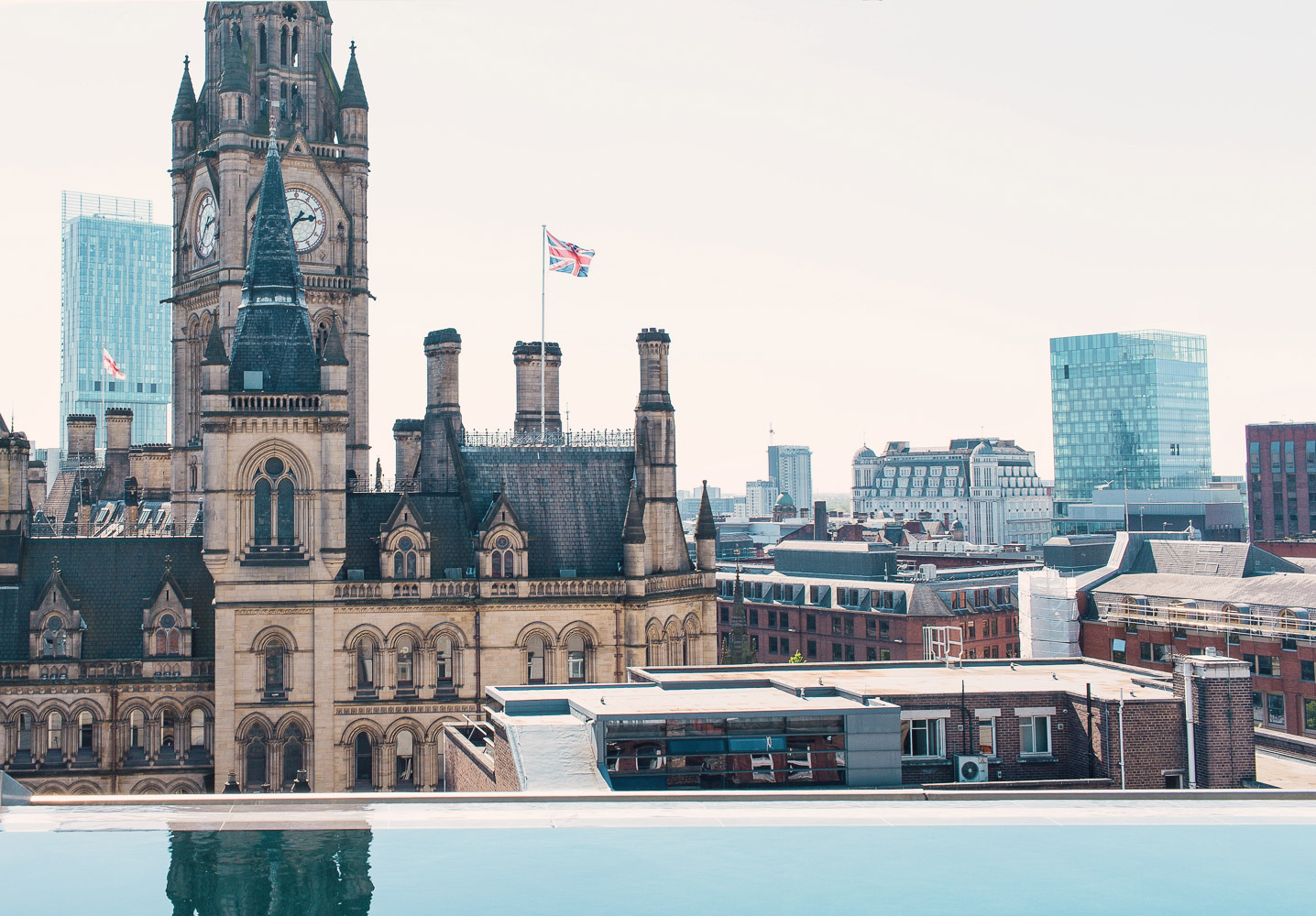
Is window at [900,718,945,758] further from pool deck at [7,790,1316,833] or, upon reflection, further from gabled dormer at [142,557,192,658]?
gabled dormer at [142,557,192,658]

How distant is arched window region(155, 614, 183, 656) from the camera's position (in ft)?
194

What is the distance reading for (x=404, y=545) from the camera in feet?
196

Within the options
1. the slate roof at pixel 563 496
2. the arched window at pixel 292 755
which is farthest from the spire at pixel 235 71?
the arched window at pixel 292 755

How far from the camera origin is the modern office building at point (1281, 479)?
5763 inches

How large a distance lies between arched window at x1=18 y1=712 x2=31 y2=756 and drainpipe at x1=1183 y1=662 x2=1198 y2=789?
4561 centimetres

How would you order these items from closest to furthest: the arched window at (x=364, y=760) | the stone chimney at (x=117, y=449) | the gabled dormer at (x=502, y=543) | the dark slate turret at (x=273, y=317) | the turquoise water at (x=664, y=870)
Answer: the turquoise water at (x=664, y=870) → the dark slate turret at (x=273, y=317) → the arched window at (x=364, y=760) → the gabled dormer at (x=502, y=543) → the stone chimney at (x=117, y=449)

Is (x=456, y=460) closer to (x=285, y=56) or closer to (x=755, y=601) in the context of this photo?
(x=285, y=56)

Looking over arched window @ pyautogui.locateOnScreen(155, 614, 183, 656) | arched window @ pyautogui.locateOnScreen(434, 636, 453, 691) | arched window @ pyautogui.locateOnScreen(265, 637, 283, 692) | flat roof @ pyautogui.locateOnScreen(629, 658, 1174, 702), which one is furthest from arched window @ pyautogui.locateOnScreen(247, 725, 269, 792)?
flat roof @ pyautogui.locateOnScreen(629, 658, 1174, 702)

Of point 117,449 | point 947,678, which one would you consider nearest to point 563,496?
point 947,678

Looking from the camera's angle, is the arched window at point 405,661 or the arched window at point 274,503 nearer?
the arched window at point 274,503

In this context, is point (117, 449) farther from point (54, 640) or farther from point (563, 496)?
point (563, 496)

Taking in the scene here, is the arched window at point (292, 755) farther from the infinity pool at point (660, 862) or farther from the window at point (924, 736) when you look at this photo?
the infinity pool at point (660, 862)

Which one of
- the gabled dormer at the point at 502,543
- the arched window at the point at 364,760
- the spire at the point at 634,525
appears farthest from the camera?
the spire at the point at 634,525

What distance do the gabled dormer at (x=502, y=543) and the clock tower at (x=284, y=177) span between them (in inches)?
818
